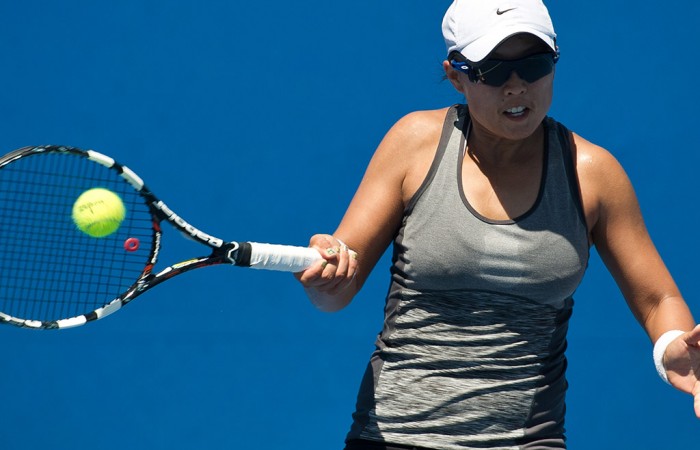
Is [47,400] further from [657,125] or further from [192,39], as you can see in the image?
[657,125]

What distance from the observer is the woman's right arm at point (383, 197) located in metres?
1.92

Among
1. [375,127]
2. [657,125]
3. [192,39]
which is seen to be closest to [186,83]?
[192,39]

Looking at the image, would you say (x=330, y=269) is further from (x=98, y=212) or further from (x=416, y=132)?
(x=98, y=212)

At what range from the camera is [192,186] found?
3.22 m

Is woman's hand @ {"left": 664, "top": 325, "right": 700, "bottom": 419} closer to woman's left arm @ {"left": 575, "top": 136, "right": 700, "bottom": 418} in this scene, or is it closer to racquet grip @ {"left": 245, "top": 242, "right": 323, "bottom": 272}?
woman's left arm @ {"left": 575, "top": 136, "right": 700, "bottom": 418}

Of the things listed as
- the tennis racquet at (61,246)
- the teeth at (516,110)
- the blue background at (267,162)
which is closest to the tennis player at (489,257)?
the teeth at (516,110)

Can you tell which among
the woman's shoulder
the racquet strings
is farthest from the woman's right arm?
the racquet strings

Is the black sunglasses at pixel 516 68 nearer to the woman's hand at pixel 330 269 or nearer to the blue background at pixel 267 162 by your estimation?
the woman's hand at pixel 330 269

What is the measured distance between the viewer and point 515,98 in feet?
6.00

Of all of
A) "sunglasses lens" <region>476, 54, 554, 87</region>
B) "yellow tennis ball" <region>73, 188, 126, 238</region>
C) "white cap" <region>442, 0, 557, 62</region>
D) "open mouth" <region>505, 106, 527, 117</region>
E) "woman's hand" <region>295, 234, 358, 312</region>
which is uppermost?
"white cap" <region>442, 0, 557, 62</region>

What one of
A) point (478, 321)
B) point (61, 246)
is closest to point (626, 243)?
point (478, 321)

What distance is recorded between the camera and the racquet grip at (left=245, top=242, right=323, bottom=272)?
1.78 meters

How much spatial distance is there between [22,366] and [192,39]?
43.2 inches

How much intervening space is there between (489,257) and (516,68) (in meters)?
0.32
